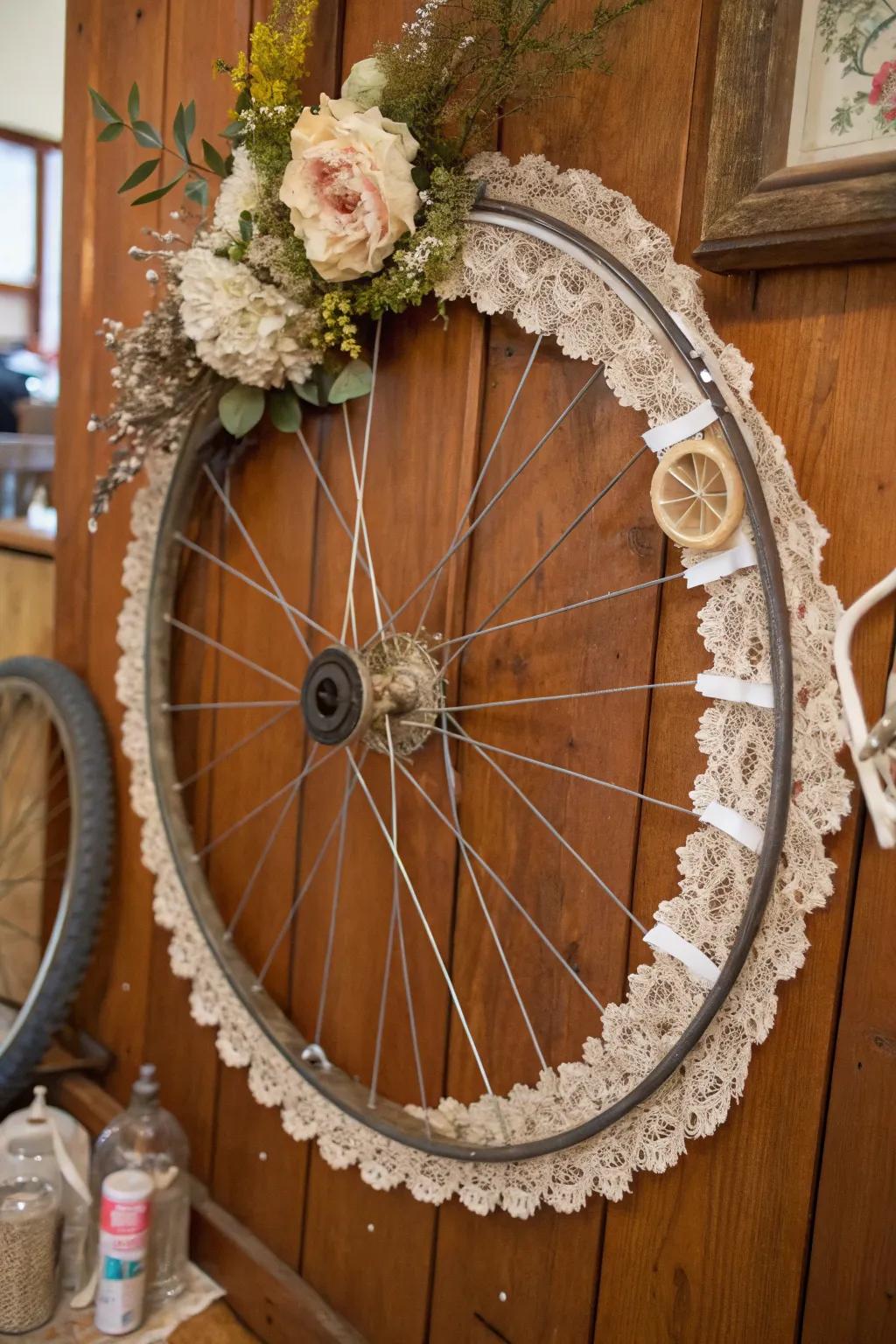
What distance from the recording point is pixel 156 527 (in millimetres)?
1430

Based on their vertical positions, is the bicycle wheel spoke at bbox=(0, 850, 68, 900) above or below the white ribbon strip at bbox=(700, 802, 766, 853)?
below

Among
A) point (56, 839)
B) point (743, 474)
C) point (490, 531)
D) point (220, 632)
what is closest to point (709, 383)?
point (743, 474)

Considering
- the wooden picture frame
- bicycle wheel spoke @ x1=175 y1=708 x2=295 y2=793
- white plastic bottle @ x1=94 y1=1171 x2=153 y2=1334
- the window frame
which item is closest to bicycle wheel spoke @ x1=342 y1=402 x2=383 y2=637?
bicycle wheel spoke @ x1=175 y1=708 x2=295 y2=793

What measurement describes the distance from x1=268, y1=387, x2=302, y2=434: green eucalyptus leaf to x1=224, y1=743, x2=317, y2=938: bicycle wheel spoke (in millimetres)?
329

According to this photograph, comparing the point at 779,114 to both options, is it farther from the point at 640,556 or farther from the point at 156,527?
the point at 156,527

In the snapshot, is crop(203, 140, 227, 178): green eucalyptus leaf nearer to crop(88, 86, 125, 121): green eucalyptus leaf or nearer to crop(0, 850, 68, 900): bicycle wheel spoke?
crop(88, 86, 125, 121): green eucalyptus leaf

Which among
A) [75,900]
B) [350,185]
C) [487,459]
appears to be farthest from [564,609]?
[75,900]

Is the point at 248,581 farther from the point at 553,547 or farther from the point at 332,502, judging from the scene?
the point at 553,547

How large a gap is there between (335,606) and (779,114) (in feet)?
2.09

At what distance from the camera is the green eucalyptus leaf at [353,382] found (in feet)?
3.87

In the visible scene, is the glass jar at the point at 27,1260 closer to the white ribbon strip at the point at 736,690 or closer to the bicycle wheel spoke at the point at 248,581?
the bicycle wheel spoke at the point at 248,581

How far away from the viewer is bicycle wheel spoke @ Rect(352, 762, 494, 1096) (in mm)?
Result: 1112

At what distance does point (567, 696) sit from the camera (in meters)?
1.03

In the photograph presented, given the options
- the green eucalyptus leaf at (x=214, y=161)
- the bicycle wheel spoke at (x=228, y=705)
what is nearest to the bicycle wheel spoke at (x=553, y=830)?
the bicycle wheel spoke at (x=228, y=705)
